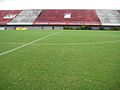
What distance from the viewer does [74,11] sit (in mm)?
44938

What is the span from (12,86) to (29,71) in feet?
2.95

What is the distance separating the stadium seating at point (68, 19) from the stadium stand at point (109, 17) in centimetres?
99

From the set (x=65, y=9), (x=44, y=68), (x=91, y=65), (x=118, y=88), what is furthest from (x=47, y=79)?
(x=65, y=9)

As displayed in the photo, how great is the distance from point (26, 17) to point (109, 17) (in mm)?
15378

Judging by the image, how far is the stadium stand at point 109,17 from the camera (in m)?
38.5

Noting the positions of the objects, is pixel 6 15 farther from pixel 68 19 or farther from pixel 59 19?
pixel 68 19

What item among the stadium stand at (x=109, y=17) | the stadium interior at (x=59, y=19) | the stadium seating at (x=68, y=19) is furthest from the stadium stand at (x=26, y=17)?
the stadium stand at (x=109, y=17)

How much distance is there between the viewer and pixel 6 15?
44.4 meters

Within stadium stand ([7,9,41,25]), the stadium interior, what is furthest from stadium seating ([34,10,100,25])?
stadium stand ([7,9,41,25])

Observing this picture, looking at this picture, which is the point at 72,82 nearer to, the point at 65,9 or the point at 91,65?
the point at 91,65

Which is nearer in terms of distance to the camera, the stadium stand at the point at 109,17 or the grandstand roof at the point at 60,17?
the stadium stand at the point at 109,17

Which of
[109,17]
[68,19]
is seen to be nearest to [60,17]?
[68,19]

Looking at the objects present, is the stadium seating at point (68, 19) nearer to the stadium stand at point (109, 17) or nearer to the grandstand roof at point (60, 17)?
the grandstand roof at point (60, 17)

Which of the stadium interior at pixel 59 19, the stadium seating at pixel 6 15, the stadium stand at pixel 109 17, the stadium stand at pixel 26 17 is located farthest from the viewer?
the stadium seating at pixel 6 15
